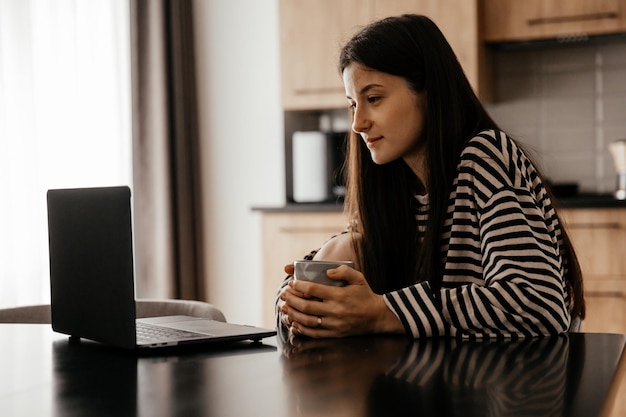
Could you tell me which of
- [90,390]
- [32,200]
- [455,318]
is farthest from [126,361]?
[32,200]

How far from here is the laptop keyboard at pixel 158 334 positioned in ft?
3.95

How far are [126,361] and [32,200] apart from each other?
2.25m

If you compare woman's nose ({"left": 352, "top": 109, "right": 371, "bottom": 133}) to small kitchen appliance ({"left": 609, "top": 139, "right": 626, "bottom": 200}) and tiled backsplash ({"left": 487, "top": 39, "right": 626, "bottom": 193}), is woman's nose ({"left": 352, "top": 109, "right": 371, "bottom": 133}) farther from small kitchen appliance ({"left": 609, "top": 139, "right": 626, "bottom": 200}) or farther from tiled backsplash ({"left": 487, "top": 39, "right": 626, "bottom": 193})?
tiled backsplash ({"left": 487, "top": 39, "right": 626, "bottom": 193})

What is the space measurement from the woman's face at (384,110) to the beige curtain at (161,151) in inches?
94.3

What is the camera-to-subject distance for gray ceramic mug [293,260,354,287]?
128 cm

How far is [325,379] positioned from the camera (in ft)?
3.08

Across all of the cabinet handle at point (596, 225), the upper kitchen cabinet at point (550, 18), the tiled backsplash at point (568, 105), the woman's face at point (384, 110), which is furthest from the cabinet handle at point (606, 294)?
the woman's face at point (384, 110)

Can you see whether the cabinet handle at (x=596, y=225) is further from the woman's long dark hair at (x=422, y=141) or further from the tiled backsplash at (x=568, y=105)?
the woman's long dark hair at (x=422, y=141)

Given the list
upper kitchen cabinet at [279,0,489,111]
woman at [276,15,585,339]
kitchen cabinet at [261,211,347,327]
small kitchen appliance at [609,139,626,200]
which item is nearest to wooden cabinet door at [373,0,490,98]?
upper kitchen cabinet at [279,0,489,111]

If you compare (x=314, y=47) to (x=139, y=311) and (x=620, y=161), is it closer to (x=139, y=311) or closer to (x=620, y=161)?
(x=620, y=161)

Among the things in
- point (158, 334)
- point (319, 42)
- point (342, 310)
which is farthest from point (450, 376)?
point (319, 42)

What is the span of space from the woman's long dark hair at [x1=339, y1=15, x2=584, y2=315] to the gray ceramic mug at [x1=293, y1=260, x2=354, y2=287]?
269 millimetres

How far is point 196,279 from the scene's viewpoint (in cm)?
422

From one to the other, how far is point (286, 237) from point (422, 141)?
6.49 ft
